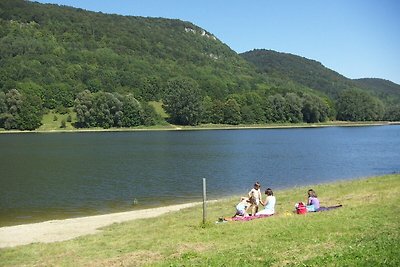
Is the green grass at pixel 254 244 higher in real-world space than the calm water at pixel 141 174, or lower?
higher

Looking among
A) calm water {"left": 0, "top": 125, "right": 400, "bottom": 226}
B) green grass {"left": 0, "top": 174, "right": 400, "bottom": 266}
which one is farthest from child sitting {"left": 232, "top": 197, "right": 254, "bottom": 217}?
calm water {"left": 0, "top": 125, "right": 400, "bottom": 226}

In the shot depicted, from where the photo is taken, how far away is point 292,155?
277 feet

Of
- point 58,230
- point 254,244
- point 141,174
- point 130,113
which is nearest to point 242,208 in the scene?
point 254,244

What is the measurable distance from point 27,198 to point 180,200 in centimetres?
1430

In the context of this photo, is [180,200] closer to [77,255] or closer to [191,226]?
[191,226]

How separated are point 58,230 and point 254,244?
1540 cm

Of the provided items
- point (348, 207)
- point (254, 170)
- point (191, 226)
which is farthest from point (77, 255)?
point (254, 170)

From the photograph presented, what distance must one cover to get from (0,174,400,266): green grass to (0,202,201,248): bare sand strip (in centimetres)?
233

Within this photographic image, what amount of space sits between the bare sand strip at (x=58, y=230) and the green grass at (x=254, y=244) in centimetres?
233

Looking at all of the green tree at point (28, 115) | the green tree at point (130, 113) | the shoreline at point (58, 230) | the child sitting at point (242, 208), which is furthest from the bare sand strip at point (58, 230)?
the green tree at point (130, 113)

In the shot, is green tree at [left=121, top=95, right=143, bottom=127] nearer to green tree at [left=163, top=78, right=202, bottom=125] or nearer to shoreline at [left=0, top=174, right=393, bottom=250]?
green tree at [left=163, top=78, right=202, bottom=125]

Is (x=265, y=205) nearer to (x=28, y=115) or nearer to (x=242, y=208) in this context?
(x=242, y=208)

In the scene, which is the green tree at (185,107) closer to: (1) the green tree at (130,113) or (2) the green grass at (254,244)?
(1) the green tree at (130,113)

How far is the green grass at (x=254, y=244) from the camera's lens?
1304 cm
